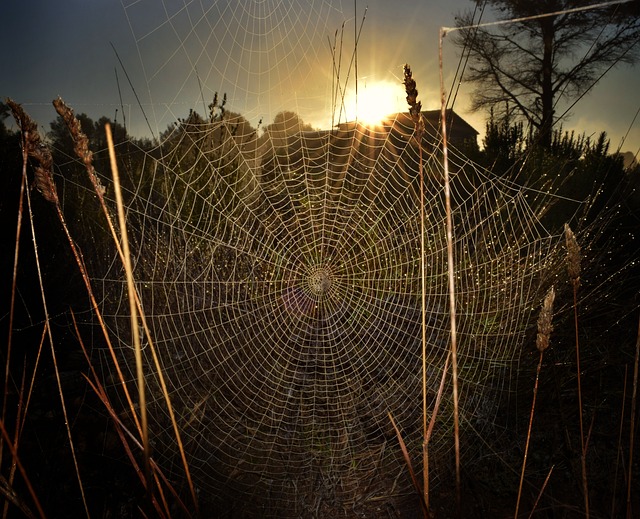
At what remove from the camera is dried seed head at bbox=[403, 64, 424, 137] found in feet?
2.95

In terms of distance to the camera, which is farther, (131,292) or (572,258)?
(572,258)

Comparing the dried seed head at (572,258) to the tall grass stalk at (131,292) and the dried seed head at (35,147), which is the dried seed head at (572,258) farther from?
the dried seed head at (35,147)

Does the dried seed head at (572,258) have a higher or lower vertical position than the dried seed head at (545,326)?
higher

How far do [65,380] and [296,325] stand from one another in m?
1.53

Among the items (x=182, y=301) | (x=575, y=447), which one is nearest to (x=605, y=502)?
(x=575, y=447)

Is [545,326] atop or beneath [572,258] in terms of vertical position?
beneath

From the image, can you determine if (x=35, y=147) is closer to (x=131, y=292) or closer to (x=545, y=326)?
(x=131, y=292)

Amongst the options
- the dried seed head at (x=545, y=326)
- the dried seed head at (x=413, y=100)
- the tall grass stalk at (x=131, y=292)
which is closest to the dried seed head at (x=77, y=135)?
the tall grass stalk at (x=131, y=292)

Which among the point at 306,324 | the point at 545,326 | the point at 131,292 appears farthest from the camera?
the point at 306,324

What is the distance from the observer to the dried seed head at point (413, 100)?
35.4 inches

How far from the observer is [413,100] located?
92cm

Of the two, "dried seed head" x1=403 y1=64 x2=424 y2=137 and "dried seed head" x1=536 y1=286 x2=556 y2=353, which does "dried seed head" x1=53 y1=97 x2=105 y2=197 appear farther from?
"dried seed head" x1=536 y1=286 x2=556 y2=353

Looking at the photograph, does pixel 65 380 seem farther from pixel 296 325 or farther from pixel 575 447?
pixel 575 447

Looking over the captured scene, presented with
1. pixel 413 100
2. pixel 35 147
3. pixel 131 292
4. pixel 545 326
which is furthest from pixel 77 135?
pixel 545 326
